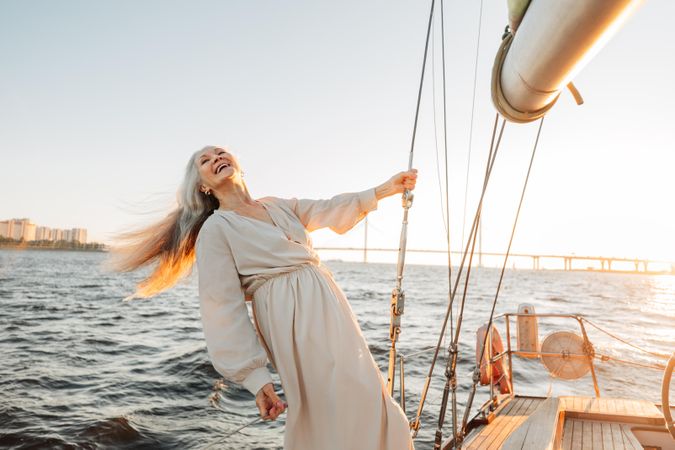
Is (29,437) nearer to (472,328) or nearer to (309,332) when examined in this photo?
(309,332)

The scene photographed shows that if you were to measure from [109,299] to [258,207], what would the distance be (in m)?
17.8

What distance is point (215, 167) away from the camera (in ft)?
5.78

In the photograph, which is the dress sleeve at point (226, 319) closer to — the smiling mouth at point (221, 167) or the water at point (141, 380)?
the smiling mouth at point (221, 167)

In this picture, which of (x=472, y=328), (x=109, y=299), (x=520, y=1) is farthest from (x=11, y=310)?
(x=520, y=1)

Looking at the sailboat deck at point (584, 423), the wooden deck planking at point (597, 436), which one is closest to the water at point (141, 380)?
the sailboat deck at point (584, 423)

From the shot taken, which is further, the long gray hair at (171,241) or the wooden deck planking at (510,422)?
the wooden deck planking at (510,422)

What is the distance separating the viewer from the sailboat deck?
2.75m

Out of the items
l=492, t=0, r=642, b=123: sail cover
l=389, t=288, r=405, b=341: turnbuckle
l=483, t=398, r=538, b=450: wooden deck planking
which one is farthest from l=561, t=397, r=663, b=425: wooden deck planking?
l=492, t=0, r=642, b=123: sail cover

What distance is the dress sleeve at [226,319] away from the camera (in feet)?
4.86

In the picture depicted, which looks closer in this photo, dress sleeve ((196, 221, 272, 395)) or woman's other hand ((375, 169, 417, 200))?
dress sleeve ((196, 221, 272, 395))

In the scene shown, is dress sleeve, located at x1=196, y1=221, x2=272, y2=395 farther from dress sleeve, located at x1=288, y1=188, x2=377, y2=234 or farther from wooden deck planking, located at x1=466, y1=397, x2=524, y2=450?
wooden deck planking, located at x1=466, y1=397, x2=524, y2=450

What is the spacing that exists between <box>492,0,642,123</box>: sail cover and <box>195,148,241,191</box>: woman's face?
1.03 m

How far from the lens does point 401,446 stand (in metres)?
1.55

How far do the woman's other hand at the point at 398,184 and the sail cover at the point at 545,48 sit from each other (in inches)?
31.3
